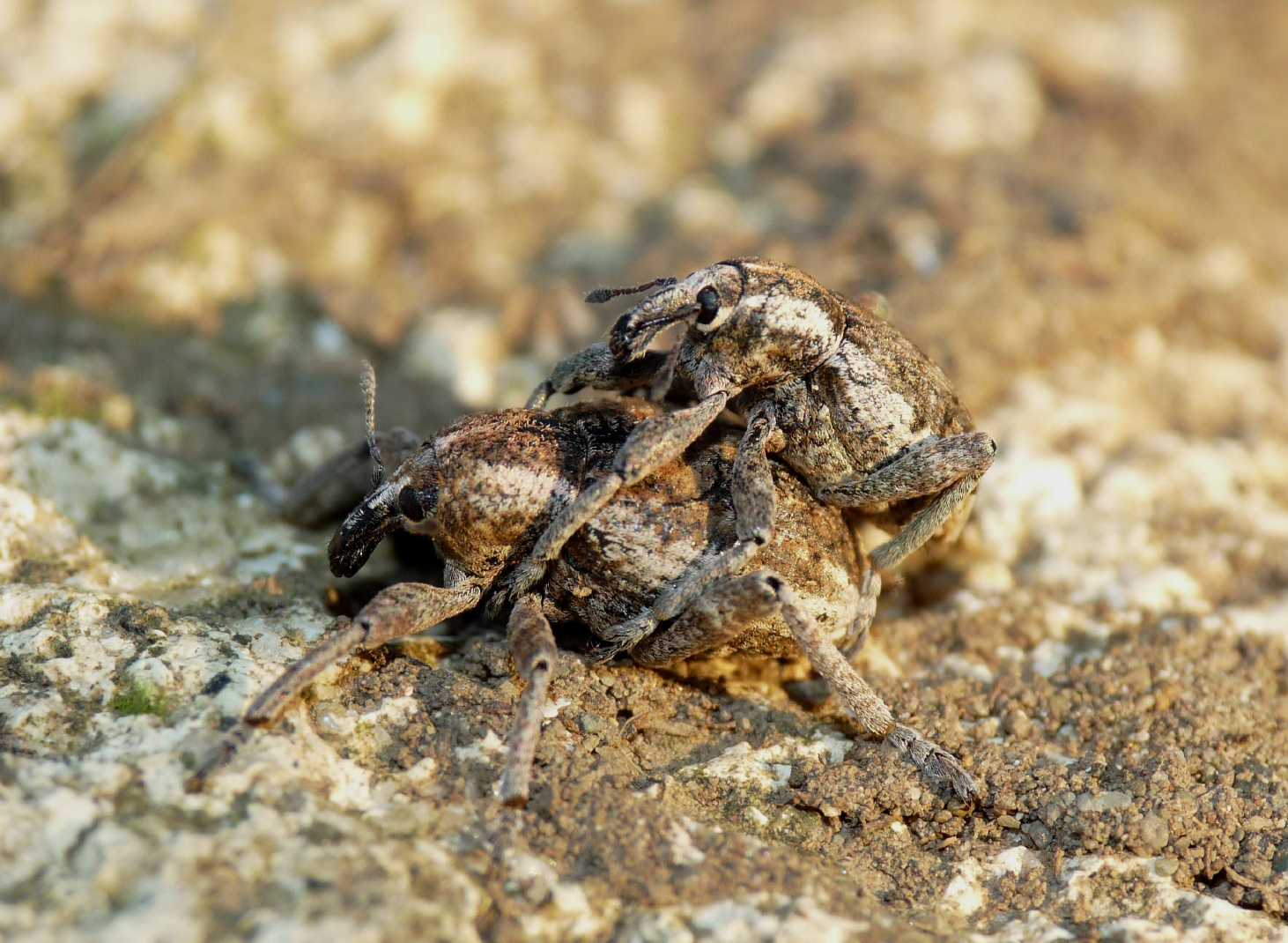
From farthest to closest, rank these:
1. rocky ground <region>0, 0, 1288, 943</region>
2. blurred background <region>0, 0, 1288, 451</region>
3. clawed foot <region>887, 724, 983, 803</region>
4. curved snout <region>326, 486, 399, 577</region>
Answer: blurred background <region>0, 0, 1288, 451</region>, curved snout <region>326, 486, 399, 577</region>, clawed foot <region>887, 724, 983, 803</region>, rocky ground <region>0, 0, 1288, 943</region>

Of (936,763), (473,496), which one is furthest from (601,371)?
(936,763)

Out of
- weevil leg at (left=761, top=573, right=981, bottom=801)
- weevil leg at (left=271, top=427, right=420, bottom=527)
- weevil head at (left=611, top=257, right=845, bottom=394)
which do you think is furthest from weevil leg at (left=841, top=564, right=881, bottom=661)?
weevil leg at (left=271, top=427, right=420, bottom=527)

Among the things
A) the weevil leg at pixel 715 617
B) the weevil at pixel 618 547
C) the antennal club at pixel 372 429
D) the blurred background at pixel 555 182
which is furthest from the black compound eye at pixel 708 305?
the blurred background at pixel 555 182

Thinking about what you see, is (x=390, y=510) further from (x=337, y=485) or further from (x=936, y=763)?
(x=936, y=763)

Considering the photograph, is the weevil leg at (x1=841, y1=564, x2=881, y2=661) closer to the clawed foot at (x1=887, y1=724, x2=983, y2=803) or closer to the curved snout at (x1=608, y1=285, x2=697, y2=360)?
the clawed foot at (x1=887, y1=724, x2=983, y2=803)

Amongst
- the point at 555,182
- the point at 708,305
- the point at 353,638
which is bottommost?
the point at 353,638

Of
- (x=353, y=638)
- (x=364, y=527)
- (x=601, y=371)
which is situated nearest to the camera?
(x=353, y=638)

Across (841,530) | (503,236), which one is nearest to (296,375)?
(503,236)
